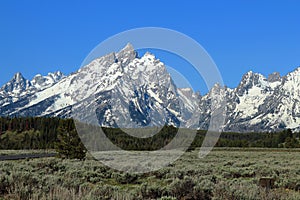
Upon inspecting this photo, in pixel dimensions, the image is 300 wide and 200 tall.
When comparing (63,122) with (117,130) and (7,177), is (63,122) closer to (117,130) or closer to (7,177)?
(117,130)

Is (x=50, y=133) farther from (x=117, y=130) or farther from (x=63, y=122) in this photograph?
(x=117, y=130)

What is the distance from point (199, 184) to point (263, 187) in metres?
2.41

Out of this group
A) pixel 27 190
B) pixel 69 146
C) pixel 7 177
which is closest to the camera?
pixel 27 190

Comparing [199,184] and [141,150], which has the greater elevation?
[141,150]

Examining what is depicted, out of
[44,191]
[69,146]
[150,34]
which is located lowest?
[44,191]

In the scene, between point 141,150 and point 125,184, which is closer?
point 125,184

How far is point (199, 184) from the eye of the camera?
49.8 ft

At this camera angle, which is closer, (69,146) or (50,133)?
(69,146)

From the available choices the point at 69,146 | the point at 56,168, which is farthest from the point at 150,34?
the point at 69,146

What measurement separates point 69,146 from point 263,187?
1010 inches

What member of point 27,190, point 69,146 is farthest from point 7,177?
point 69,146

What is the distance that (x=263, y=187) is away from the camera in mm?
15742

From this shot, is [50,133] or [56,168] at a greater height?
[50,133]

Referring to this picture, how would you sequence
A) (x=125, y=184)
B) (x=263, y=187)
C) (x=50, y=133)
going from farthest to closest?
(x=50, y=133) → (x=125, y=184) → (x=263, y=187)
